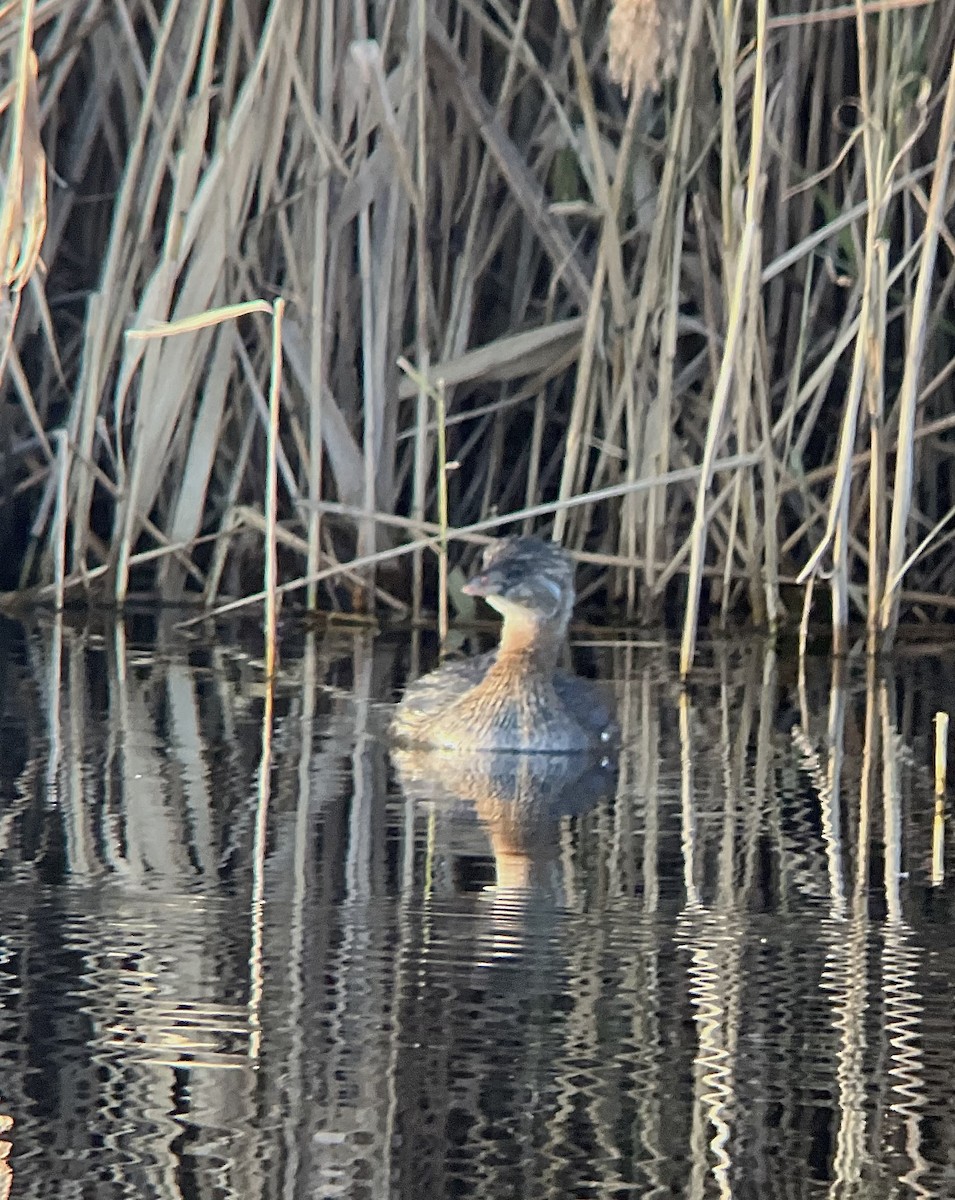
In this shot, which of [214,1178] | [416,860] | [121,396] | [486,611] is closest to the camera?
[214,1178]

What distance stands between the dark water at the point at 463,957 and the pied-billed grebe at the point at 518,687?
12 centimetres

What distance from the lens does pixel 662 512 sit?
24.0 ft

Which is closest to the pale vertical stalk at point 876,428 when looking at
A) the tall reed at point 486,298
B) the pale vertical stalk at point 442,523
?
the tall reed at point 486,298

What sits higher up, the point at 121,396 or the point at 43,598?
the point at 121,396

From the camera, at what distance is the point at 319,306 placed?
716 cm

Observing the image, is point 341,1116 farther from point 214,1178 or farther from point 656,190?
point 656,190

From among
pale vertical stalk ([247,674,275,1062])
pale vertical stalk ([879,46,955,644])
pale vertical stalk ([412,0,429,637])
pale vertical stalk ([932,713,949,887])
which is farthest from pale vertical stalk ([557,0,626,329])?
pale vertical stalk ([932,713,949,887])

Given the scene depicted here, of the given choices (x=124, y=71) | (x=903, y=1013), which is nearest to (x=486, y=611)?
(x=124, y=71)

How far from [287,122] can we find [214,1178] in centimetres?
478

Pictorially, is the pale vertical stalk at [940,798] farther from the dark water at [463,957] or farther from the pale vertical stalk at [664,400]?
the pale vertical stalk at [664,400]

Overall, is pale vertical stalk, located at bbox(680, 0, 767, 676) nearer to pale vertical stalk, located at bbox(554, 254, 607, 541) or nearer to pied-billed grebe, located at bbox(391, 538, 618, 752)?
pied-billed grebe, located at bbox(391, 538, 618, 752)

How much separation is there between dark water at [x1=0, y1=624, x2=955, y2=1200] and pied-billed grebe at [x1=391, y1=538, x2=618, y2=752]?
0.12m

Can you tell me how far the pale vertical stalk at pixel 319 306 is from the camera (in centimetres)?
697

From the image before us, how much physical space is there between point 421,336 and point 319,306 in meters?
0.31
